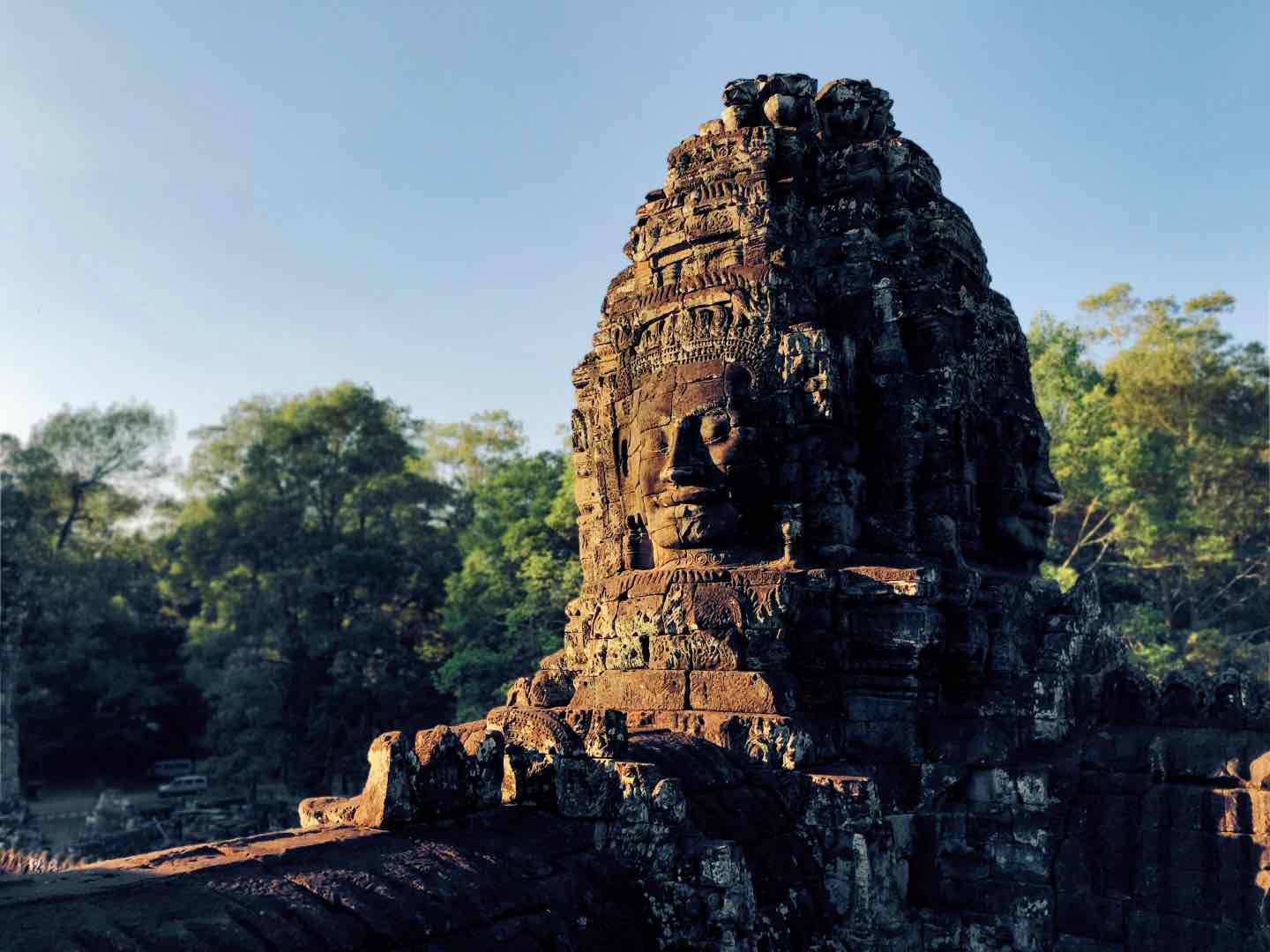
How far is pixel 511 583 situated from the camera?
77.7ft

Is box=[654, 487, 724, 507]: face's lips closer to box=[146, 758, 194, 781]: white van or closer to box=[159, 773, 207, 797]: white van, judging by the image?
box=[159, 773, 207, 797]: white van

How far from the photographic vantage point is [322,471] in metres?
30.7

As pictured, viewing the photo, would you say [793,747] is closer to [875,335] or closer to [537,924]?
[537,924]

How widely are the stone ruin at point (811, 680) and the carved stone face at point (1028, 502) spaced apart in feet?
0.12

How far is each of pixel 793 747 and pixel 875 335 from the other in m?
3.14

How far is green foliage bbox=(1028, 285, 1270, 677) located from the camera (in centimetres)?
2095

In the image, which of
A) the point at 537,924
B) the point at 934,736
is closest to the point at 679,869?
the point at 537,924

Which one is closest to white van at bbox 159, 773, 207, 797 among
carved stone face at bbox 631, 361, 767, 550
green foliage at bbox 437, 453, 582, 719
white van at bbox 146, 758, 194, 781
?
white van at bbox 146, 758, 194, 781

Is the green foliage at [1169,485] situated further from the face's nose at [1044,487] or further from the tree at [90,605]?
the tree at [90,605]

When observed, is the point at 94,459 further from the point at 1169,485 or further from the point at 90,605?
the point at 1169,485

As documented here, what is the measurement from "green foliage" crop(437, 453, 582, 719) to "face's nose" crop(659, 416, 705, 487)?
14.6m

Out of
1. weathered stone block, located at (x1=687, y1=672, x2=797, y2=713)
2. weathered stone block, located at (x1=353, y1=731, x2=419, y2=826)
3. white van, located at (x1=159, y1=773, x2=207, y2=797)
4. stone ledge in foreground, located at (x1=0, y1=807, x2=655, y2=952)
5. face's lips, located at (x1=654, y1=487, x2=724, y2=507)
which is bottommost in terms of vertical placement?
white van, located at (x1=159, y1=773, x2=207, y2=797)

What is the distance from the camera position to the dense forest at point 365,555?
72.3ft

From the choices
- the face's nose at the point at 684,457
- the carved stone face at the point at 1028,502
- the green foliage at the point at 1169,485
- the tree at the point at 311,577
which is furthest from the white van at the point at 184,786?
the carved stone face at the point at 1028,502
